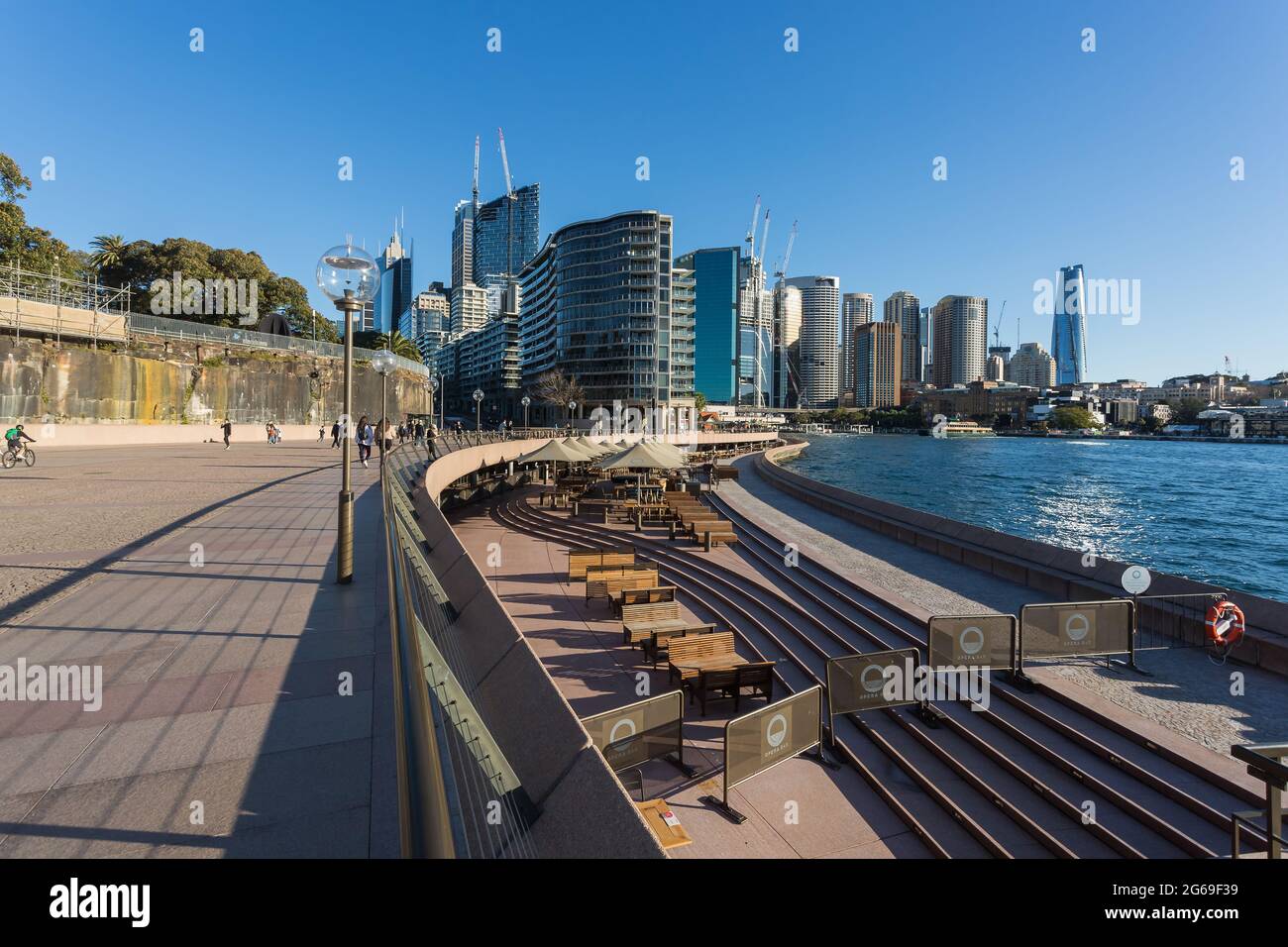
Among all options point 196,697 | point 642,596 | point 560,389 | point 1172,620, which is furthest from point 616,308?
point 196,697

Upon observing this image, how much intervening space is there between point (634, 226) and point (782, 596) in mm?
114094

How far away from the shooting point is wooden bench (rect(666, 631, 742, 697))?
9766 millimetres

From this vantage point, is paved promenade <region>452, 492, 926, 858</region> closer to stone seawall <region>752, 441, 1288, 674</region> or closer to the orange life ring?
the orange life ring

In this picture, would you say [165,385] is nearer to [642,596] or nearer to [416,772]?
[642,596]

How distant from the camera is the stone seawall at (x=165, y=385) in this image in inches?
1251

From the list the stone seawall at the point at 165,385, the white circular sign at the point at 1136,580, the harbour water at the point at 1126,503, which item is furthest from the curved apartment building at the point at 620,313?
the white circular sign at the point at 1136,580

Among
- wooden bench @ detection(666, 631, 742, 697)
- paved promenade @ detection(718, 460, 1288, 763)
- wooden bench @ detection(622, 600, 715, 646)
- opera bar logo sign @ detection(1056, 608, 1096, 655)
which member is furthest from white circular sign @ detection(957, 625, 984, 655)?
wooden bench @ detection(622, 600, 715, 646)

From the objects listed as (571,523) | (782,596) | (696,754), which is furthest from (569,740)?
(571,523)

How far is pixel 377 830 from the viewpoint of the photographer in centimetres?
305

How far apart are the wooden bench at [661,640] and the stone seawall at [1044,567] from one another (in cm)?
884

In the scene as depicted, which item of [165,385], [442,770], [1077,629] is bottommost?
[1077,629]

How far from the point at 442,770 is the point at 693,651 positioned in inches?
280

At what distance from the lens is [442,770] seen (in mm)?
3578
